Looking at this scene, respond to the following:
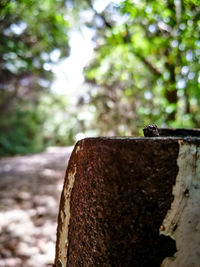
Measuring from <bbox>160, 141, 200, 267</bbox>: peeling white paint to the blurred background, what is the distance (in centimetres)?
119

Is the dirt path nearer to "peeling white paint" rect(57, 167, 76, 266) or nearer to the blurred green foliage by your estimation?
"peeling white paint" rect(57, 167, 76, 266)

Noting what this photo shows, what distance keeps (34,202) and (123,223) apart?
2776 mm

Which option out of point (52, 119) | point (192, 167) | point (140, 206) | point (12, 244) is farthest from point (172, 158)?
point (52, 119)

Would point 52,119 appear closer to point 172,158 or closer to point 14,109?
point 14,109

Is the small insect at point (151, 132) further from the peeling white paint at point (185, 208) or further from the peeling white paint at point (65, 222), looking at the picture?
the peeling white paint at point (65, 222)

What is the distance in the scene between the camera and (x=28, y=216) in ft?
9.53

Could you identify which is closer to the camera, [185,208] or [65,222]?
[185,208]

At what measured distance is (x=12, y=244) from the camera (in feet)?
7.43

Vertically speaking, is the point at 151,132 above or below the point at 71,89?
below

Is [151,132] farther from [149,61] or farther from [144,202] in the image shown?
[149,61]

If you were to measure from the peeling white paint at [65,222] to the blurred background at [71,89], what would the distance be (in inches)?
41.7

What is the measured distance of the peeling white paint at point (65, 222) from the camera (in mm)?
1075

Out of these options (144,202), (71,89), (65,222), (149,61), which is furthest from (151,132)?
(71,89)

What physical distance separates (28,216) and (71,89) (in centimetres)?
1233
